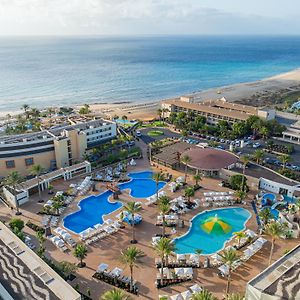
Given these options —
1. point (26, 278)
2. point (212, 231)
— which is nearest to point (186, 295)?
point (212, 231)

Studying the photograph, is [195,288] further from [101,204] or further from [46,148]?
[46,148]

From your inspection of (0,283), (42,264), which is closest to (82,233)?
(42,264)

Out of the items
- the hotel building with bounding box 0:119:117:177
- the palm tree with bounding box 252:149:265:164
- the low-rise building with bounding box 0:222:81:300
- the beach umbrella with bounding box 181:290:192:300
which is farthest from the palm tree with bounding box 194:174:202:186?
the low-rise building with bounding box 0:222:81:300

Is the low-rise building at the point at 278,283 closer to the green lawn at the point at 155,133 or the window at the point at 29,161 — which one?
the window at the point at 29,161

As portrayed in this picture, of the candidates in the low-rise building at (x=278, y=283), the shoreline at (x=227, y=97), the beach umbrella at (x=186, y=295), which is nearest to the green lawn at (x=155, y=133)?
the shoreline at (x=227, y=97)

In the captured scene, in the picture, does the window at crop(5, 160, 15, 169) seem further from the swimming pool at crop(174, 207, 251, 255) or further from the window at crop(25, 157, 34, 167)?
the swimming pool at crop(174, 207, 251, 255)
